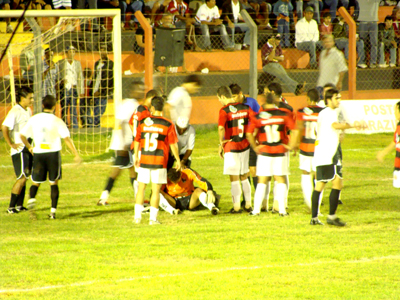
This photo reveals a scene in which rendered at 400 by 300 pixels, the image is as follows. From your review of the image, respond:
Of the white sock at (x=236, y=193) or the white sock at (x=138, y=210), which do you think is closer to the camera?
the white sock at (x=138, y=210)

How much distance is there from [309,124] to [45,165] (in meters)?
3.89

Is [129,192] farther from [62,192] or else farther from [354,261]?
[354,261]

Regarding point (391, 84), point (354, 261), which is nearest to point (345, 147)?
point (391, 84)

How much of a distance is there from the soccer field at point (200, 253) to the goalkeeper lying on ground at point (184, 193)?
8.2 inches

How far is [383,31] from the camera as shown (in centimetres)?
2028

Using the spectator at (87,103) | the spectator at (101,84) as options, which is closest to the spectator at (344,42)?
the spectator at (101,84)

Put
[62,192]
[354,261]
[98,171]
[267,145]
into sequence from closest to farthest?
1. [354,261]
2. [267,145]
3. [62,192]
4. [98,171]

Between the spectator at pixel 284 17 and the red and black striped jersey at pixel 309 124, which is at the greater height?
the spectator at pixel 284 17

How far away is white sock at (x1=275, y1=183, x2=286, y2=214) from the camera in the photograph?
8805 millimetres

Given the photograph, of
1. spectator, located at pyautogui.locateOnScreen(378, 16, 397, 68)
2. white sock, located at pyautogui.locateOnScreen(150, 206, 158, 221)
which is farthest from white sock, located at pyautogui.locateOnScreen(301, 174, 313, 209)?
spectator, located at pyautogui.locateOnScreen(378, 16, 397, 68)

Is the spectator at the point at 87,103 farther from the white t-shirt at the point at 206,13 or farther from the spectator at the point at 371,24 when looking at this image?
the spectator at the point at 371,24

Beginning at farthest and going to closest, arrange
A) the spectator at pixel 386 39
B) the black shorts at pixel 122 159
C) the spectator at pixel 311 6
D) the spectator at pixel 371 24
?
the spectator at pixel 311 6, the spectator at pixel 386 39, the spectator at pixel 371 24, the black shorts at pixel 122 159

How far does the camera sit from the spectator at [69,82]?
15.7 meters

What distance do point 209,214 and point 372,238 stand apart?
8.52 ft
